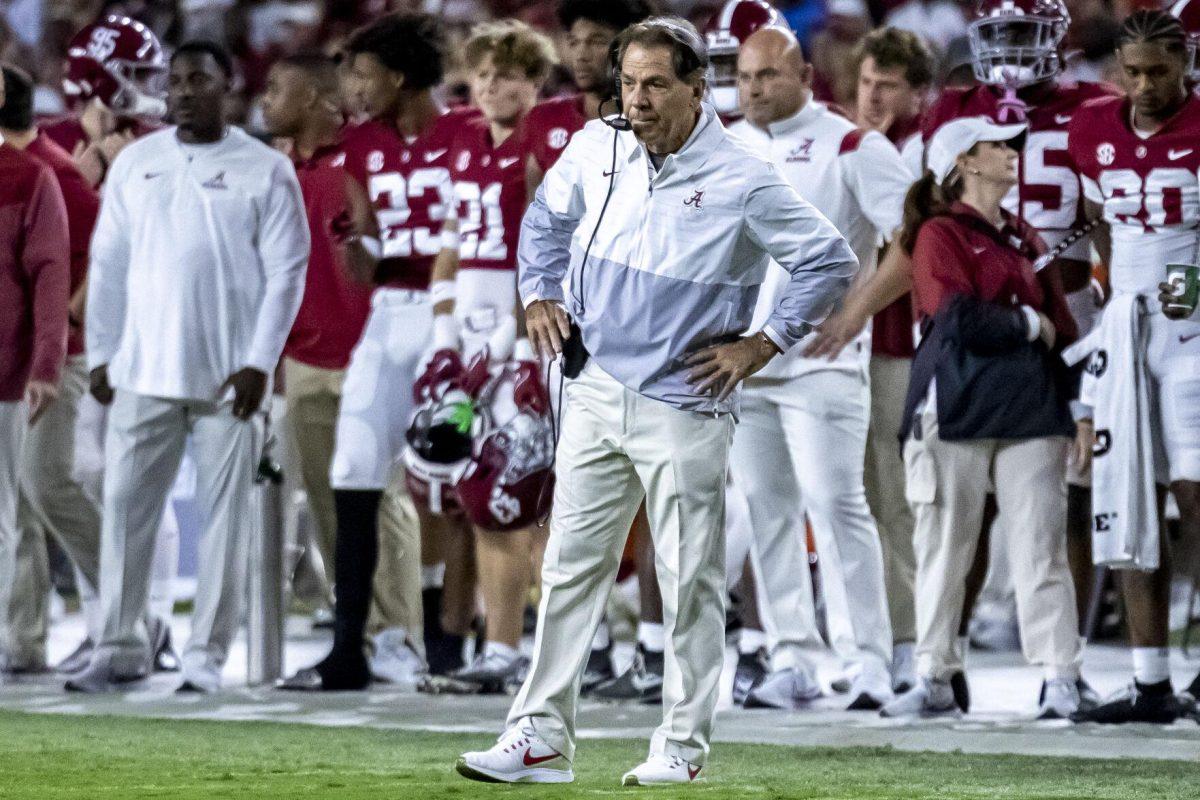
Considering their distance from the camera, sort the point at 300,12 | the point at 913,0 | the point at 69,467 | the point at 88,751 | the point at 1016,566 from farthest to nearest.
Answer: the point at 300,12, the point at 913,0, the point at 69,467, the point at 1016,566, the point at 88,751

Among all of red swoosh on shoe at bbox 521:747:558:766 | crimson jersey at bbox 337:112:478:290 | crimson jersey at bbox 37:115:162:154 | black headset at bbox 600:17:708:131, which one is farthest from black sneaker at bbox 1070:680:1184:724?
crimson jersey at bbox 37:115:162:154

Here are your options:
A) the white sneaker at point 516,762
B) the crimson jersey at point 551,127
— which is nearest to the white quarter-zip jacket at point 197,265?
the crimson jersey at point 551,127

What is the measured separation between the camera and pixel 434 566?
28.8 feet

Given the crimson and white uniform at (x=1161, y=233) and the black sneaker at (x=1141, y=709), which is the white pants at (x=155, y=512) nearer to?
the black sneaker at (x=1141, y=709)

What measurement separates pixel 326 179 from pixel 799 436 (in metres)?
2.46

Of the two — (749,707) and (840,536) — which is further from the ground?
(840,536)

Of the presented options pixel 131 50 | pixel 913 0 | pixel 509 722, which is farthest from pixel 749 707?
pixel 913 0

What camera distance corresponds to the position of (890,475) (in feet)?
27.6

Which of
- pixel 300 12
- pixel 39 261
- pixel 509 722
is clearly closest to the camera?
pixel 509 722

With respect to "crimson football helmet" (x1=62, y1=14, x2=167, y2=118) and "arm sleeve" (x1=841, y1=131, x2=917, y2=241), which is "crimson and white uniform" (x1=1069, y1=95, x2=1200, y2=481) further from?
"crimson football helmet" (x1=62, y1=14, x2=167, y2=118)

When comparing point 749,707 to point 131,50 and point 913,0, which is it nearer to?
point 131,50

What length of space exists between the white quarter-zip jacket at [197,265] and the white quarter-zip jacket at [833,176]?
5.81 feet

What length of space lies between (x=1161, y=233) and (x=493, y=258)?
2375 millimetres

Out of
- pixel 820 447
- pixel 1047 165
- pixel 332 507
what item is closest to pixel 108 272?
pixel 332 507
